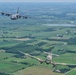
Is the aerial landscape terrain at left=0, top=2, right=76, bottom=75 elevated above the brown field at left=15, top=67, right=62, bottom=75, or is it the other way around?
the brown field at left=15, top=67, right=62, bottom=75

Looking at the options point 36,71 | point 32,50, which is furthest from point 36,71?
point 32,50

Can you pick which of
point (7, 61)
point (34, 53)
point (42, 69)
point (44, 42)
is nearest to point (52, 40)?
point (44, 42)

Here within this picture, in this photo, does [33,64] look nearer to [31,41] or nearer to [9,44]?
[9,44]

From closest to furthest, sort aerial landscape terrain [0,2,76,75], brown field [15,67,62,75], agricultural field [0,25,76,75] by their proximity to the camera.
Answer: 1. brown field [15,67,62,75]
2. aerial landscape terrain [0,2,76,75]
3. agricultural field [0,25,76,75]

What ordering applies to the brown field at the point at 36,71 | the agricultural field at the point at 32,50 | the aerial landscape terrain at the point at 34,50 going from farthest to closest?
the agricultural field at the point at 32,50 < the aerial landscape terrain at the point at 34,50 < the brown field at the point at 36,71

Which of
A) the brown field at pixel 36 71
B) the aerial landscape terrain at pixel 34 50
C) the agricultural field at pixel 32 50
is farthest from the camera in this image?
the agricultural field at pixel 32 50

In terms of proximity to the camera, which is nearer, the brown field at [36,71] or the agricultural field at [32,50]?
the brown field at [36,71]

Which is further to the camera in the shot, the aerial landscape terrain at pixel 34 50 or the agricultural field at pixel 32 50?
the agricultural field at pixel 32 50

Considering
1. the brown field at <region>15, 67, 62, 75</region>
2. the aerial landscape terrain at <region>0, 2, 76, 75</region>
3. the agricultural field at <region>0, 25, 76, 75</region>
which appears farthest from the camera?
the agricultural field at <region>0, 25, 76, 75</region>

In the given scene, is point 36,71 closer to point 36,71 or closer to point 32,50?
point 36,71

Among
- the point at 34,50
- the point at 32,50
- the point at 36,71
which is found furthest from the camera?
the point at 34,50

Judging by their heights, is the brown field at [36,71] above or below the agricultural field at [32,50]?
above

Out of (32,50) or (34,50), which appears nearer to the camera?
(32,50)
